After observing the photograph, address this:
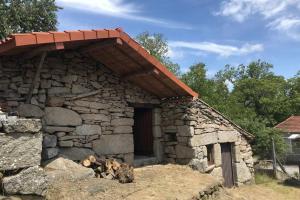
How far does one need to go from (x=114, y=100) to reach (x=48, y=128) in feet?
6.93

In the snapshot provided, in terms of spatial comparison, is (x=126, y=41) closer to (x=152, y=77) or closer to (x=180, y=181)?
(x=152, y=77)

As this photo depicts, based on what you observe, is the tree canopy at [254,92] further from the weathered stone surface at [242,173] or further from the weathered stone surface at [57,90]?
the weathered stone surface at [57,90]

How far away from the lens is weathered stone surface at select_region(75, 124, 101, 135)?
8.00 meters

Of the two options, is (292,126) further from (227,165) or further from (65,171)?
(65,171)

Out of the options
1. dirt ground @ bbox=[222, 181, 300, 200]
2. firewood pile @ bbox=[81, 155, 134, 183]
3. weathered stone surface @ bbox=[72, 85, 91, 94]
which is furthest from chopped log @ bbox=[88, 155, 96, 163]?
dirt ground @ bbox=[222, 181, 300, 200]

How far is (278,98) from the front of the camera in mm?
36406

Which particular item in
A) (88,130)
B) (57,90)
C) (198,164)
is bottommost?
(198,164)

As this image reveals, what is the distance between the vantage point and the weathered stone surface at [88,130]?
7998 mm

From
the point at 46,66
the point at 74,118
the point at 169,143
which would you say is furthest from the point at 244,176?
the point at 46,66

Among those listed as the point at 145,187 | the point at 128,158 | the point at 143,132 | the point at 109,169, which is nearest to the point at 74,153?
the point at 109,169

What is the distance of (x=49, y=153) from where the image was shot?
6.99 meters

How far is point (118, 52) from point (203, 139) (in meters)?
3.81

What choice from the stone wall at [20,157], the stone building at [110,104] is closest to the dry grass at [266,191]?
the stone building at [110,104]

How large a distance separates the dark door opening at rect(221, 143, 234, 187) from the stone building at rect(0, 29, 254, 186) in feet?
0.11
